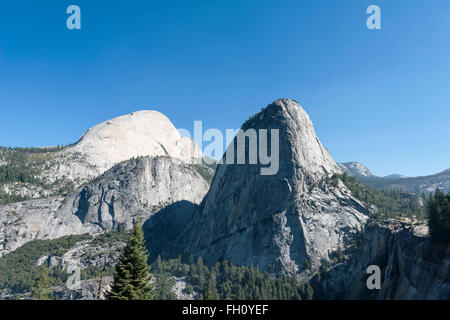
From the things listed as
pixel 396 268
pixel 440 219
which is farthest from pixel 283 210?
pixel 440 219

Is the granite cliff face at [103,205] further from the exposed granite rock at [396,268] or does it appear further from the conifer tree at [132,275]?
the conifer tree at [132,275]

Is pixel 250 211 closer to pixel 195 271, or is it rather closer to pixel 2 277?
pixel 195 271

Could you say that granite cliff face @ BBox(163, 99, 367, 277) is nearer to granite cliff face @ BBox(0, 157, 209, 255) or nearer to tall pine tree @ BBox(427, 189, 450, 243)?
granite cliff face @ BBox(0, 157, 209, 255)

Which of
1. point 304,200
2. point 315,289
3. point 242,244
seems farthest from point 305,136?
point 315,289

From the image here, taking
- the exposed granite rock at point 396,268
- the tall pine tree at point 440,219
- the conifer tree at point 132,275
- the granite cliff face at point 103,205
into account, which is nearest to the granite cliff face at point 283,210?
the exposed granite rock at point 396,268

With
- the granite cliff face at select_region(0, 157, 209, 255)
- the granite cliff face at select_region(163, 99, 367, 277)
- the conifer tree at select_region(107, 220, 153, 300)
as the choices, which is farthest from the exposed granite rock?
the granite cliff face at select_region(0, 157, 209, 255)

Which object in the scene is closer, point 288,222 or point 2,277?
point 288,222

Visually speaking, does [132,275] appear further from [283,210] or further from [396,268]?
[283,210]
